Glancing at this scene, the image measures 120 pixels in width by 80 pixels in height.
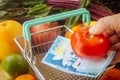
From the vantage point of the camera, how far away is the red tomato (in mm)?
792

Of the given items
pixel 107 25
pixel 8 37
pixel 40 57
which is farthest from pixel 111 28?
pixel 8 37

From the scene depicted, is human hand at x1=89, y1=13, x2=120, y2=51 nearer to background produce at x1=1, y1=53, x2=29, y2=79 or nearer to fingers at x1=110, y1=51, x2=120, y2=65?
fingers at x1=110, y1=51, x2=120, y2=65

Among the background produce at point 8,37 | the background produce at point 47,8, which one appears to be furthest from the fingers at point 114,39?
the background produce at point 8,37

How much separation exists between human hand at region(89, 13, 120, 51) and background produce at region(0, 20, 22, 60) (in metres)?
0.33

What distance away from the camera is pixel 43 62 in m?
0.86

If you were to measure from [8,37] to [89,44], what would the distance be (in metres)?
0.36

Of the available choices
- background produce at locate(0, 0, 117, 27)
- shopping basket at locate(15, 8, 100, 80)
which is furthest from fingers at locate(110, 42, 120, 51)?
background produce at locate(0, 0, 117, 27)

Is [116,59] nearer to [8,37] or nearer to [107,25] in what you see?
[107,25]

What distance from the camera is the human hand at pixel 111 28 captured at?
2.67ft

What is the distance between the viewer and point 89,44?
792 millimetres

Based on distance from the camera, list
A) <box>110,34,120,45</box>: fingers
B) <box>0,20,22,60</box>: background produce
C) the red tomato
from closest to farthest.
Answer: the red tomato
<box>110,34,120,45</box>: fingers
<box>0,20,22,60</box>: background produce

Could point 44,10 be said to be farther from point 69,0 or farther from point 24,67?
point 24,67

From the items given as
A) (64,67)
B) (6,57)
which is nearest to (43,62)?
(64,67)

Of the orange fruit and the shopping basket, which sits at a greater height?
the shopping basket
